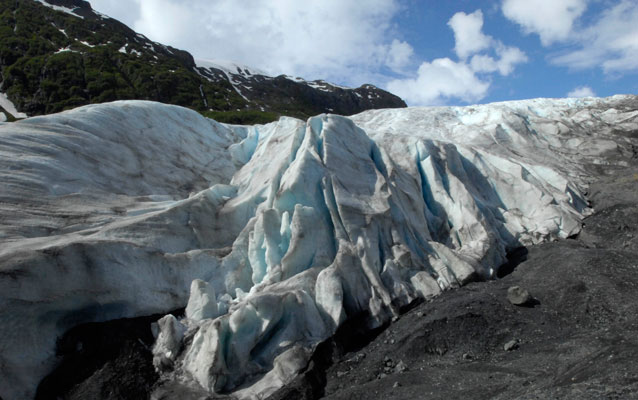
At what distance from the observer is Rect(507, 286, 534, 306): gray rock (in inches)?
487

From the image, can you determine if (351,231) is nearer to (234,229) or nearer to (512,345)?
(234,229)

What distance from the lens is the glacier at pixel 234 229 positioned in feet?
32.8

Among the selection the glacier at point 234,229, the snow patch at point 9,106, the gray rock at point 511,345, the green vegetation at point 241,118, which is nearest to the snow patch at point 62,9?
the snow patch at point 9,106

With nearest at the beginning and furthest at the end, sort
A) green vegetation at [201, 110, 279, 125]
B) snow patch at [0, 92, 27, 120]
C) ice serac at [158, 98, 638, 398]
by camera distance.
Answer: ice serac at [158, 98, 638, 398], green vegetation at [201, 110, 279, 125], snow patch at [0, 92, 27, 120]

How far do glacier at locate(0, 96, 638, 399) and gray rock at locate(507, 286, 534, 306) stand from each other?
163 centimetres

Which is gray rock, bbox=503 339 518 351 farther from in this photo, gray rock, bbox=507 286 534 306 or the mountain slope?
the mountain slope

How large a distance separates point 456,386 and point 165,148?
13.9m

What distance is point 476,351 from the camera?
34.9 ft

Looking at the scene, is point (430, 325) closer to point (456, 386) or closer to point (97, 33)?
point (456, 386)

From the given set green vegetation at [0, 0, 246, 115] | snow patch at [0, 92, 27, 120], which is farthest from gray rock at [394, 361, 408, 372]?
snow patch at [0, 92, 27, 120]

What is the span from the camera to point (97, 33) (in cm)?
6425

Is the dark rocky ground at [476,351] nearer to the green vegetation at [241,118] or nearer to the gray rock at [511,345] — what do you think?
the gray rock at [511,345]

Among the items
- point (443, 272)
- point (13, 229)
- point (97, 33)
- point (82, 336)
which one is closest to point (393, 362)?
point (443, 272)

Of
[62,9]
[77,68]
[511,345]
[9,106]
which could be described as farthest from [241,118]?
[62,9]
